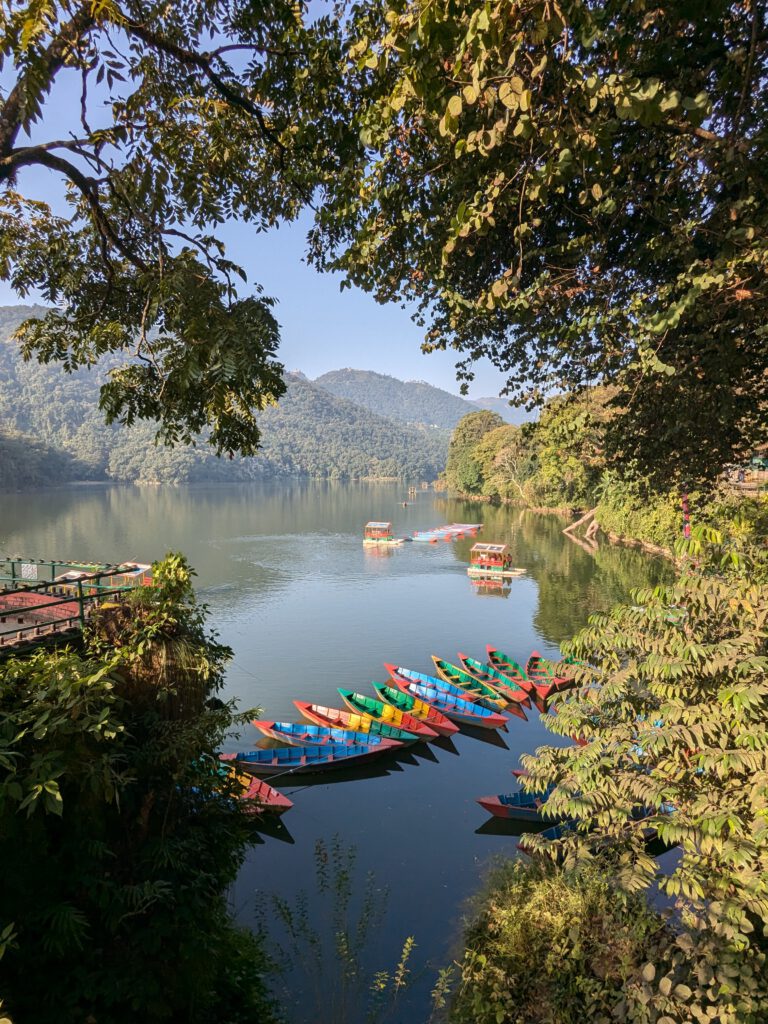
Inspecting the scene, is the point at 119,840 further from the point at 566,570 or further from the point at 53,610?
the point at 566,570

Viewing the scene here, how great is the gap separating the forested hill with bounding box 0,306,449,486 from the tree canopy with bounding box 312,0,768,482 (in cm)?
6622

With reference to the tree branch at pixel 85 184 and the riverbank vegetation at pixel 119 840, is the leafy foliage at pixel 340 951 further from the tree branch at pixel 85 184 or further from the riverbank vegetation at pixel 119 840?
the tree branch at pixel 85 184

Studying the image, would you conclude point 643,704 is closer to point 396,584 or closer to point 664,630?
point 664,630

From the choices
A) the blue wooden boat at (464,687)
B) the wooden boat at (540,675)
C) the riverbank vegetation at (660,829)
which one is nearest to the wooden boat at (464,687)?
the blue wooden boat at (464,687)

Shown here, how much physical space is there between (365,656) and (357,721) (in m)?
5.39

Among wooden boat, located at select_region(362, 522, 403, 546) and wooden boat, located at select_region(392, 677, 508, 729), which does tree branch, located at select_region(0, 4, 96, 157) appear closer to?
wooden boat, located at select_region(392, 677, 508, 729)

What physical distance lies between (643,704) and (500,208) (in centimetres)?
467

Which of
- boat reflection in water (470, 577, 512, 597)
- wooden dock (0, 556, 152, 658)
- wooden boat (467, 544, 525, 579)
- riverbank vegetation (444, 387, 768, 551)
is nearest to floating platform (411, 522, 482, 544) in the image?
riverbank vegetation (444, 387, 768, 551)

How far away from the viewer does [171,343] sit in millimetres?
4039

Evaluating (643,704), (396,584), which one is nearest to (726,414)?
(643,704)

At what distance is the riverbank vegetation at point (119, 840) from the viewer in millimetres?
3666

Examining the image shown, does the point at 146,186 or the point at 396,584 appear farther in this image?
the point at 396,584

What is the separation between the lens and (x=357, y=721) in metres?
13.4

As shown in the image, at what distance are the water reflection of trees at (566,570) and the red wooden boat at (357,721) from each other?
7.70 m
